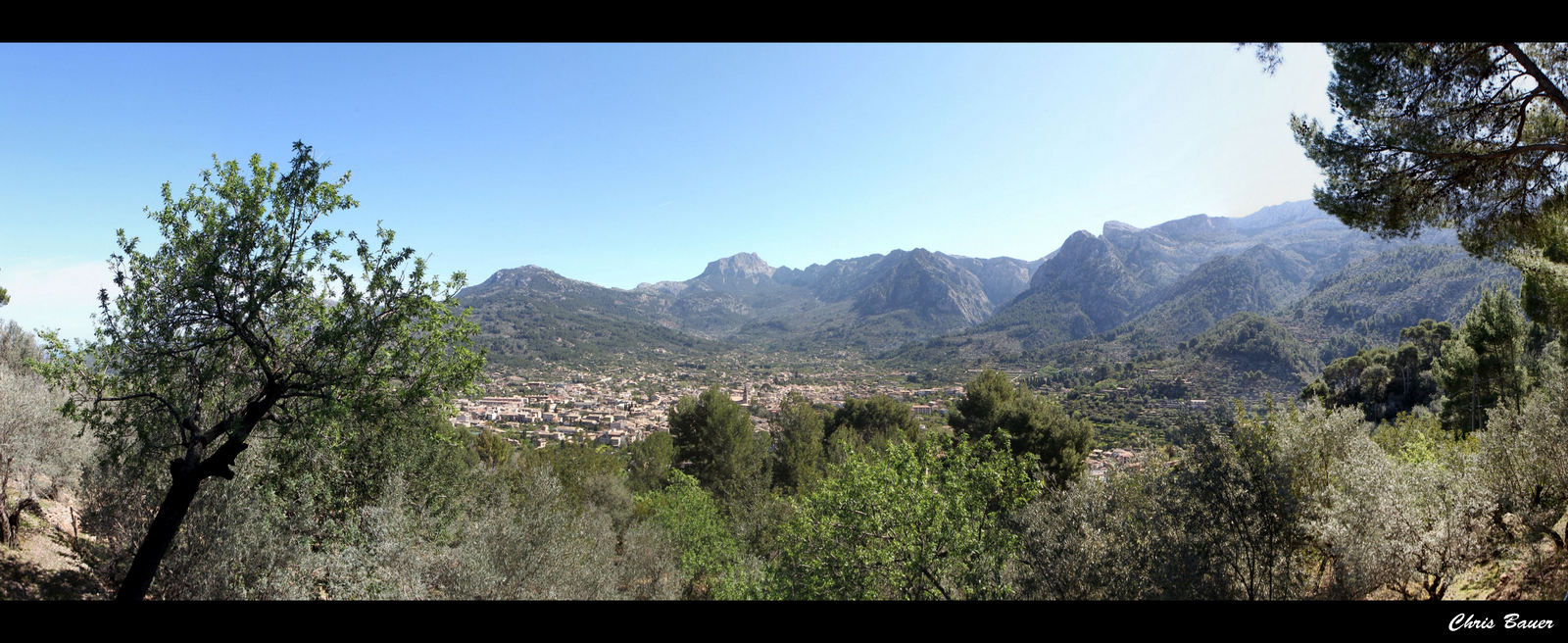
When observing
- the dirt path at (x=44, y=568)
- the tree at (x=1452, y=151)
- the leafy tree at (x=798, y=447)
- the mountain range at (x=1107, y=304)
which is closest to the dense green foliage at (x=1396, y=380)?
the mountain range at (x=1107, y=304)

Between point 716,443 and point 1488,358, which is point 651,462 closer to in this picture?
point 716,443

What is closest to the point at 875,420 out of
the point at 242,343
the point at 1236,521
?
the point at 1236,521

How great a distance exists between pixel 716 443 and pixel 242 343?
22090mm

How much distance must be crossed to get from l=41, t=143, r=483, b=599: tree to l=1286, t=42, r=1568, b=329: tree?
12158mm

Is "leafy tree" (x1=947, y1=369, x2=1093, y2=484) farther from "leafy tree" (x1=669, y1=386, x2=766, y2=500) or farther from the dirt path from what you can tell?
the dirt path

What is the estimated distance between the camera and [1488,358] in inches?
675

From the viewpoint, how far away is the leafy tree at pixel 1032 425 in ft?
62.4

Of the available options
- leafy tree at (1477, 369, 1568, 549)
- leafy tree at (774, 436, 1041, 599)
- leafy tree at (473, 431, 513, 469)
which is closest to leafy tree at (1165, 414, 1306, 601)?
leafy tree at (774, 436, 1041, 599)

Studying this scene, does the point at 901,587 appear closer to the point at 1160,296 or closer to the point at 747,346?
the point at 747,346

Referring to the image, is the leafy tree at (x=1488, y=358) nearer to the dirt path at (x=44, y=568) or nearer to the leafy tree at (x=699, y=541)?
the leafy tree at (x=699, y=541)

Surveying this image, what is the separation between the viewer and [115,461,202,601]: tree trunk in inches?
219

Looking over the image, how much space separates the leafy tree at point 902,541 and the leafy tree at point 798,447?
1707 cm
